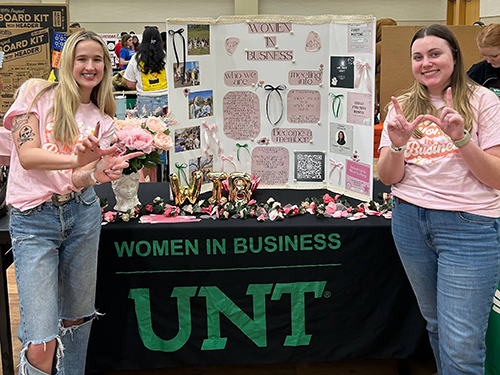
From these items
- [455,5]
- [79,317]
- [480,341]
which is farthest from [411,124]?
[455,5]

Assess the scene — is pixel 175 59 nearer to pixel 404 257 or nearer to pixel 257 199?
pixel 257 199

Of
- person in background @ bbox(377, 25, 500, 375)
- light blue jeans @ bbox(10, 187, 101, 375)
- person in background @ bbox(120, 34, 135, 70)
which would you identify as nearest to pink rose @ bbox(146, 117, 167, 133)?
light blue jeans @ bbox(10, 187, 101, 375)

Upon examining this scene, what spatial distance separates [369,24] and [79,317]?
163cm

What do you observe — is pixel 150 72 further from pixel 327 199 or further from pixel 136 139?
pixel 327 199

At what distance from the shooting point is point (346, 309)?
7.64 ft

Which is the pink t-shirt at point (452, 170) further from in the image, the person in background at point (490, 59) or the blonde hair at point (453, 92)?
the person in background at point (490, 59)

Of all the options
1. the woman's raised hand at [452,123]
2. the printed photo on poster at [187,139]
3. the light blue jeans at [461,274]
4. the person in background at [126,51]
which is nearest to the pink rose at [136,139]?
the printed photo on poster at [187,139]

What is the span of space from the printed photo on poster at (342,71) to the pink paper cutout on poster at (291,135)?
0.26 meters

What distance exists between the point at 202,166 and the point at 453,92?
1.32 meters

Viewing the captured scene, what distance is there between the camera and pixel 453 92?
5.49 ft

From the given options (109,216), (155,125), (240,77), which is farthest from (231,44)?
(109,216)

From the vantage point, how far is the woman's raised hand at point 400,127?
162 centimetres

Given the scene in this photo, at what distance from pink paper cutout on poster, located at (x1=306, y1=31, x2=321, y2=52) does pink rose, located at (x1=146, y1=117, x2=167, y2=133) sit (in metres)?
0.76

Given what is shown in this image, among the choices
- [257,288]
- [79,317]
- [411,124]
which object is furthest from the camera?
[257,288]
